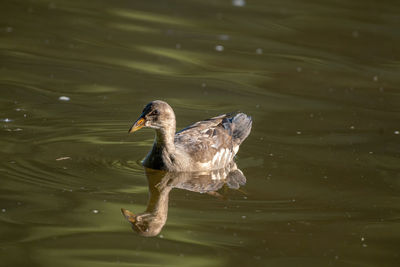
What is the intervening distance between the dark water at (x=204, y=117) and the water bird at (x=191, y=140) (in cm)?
25

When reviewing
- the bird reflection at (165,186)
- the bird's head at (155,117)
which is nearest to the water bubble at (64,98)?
the bird's head at (155,117)

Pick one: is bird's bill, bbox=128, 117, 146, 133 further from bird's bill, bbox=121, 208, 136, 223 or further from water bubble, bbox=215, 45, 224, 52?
water bubble, bbox=215, 45, 224, 52

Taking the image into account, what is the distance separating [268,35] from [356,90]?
279cm

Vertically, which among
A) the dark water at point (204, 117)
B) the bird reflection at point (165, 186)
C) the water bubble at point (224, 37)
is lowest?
the bird reflection at point (165, 186)

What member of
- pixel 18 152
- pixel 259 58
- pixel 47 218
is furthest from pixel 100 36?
pixel 47 218

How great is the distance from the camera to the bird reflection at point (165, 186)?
24.7 ft

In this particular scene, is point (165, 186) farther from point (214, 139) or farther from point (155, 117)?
point (214, 139)

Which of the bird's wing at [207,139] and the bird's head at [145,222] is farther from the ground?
the bird's wing at [207,139]

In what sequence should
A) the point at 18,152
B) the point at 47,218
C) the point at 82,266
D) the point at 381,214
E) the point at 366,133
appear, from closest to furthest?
the point at 82,266 → the point at 47,218 → the point at 381,214 → the point at 18,152 → the point at 366,133

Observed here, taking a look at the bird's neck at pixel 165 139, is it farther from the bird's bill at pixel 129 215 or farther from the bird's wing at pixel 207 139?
the bird's bill at pixel 129 215

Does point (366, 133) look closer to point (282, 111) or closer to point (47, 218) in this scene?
point (282, 111)

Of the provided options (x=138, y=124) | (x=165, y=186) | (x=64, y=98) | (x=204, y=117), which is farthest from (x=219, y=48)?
(x=165, y=186)

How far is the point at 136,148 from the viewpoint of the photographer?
9625 millimetres

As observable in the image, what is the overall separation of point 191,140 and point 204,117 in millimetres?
1177
